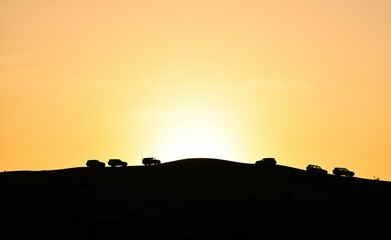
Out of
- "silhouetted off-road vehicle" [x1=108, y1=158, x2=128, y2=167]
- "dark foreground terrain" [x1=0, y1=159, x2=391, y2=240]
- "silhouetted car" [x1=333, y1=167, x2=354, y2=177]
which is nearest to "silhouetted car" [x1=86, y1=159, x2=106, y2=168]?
"silhouetted off-road vehicle" [x1=108, y1=158, x2=128, y2=167]

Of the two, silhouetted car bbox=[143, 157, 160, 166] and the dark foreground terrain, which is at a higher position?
silhouetted car bbox=[143, 157, 160, 166]

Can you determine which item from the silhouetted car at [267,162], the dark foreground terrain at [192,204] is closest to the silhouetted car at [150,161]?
the dark foreground terrain at [192,204]

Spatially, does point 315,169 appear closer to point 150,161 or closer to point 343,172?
point 343,172

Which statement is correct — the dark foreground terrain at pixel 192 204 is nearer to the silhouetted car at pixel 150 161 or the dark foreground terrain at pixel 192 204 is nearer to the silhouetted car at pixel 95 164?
the silhouetted car at pixel 95 164

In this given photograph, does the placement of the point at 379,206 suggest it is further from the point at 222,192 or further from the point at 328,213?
the point at 222,192

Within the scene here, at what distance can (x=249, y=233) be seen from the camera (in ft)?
243

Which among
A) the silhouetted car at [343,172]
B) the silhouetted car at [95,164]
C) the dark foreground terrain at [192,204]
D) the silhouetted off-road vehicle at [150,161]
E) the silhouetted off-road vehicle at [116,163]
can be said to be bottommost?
the dark foreground terrain at [192,204]

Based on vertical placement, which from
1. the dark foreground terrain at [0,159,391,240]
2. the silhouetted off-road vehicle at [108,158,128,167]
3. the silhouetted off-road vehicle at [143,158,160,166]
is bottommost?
the dark foreground terrain at [0,159,391,240]

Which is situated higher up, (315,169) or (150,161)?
(150,161)

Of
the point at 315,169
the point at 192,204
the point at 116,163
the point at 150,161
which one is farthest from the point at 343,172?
the point at 192,204

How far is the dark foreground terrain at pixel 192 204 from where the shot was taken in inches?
2938

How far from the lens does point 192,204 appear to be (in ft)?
294

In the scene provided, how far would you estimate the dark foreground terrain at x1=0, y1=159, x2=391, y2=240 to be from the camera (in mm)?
74625

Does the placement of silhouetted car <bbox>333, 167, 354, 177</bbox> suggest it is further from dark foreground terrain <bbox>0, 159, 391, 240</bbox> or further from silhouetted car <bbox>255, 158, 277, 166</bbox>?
silhouetted car <bbox>255, 158, 277, 166</bbox>
